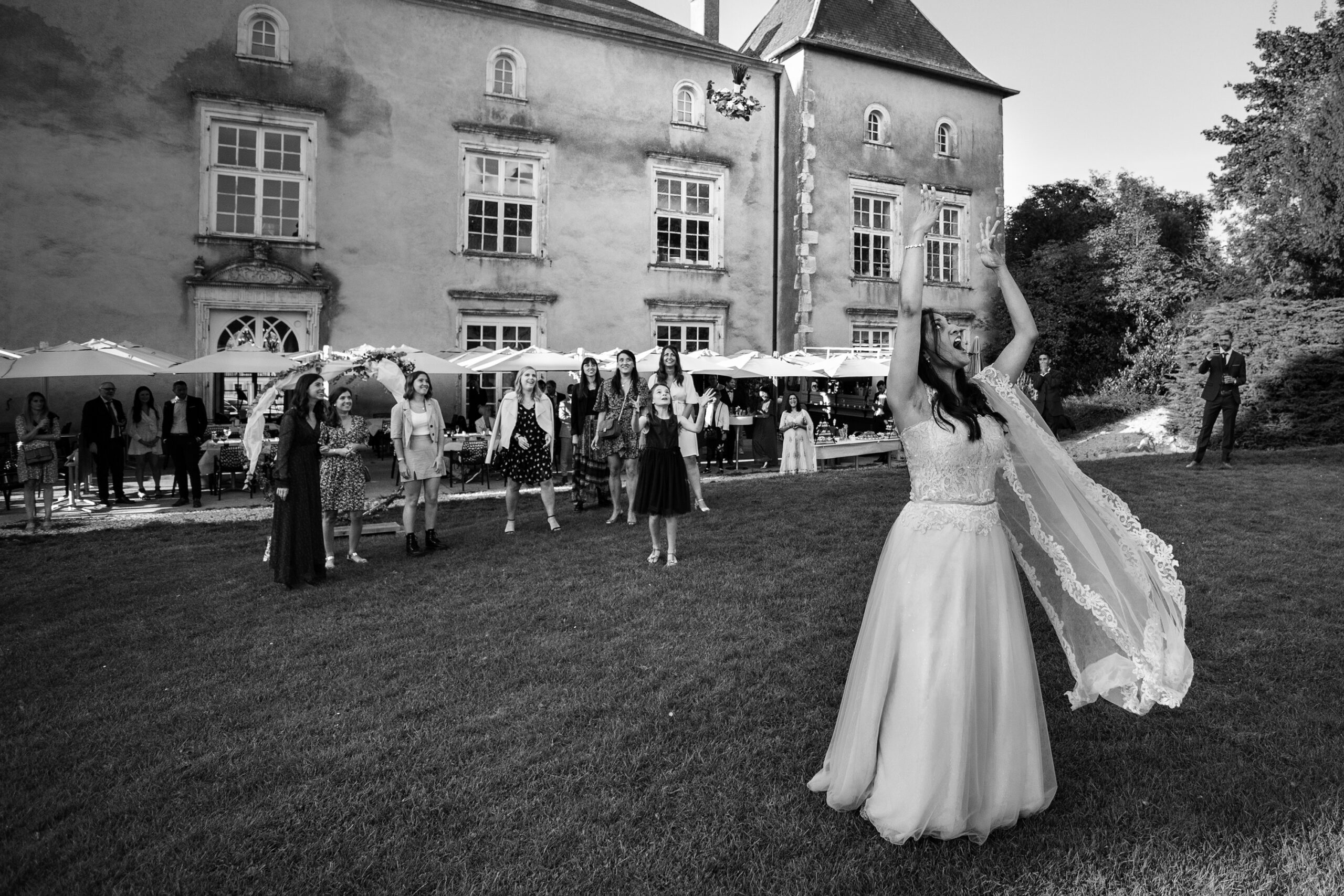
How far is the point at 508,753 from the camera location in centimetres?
422

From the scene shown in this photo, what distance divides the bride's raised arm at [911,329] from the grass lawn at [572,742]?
5.54 feet

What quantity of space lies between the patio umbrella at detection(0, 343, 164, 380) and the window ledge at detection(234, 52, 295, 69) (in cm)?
816

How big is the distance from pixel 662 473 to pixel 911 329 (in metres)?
5.20

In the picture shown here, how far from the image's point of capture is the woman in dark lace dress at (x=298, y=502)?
7.75 m

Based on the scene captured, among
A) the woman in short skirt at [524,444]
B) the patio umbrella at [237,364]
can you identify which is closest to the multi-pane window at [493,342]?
the patio umbrella at [237,364]

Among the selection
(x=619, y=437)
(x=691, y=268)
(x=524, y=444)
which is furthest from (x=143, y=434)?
(x=691, y=268)

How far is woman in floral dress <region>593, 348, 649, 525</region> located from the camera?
10617mm

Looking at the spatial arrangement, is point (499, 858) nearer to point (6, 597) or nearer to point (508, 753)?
point (508, 753)

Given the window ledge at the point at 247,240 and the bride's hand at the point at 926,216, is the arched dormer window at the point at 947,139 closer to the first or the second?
the window ledge at the point at 247,240

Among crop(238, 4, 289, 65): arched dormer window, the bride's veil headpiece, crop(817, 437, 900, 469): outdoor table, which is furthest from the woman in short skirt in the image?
crop(238, 4, 289, 65): arched dormer window

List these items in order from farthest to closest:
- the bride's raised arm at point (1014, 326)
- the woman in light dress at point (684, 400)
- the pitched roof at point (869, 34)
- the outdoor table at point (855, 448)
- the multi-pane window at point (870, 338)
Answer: the multi-pane window at point (870, 338), the pitched roof at point (869, 34), the outdoor table at point (855, 448), the woman in light dress at point (684, 400), the bride's raised arm at point (1014, 326)

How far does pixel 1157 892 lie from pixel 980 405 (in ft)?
6.10

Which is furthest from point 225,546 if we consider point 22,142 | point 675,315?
point 675,315

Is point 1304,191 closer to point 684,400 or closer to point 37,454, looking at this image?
point 684,400
